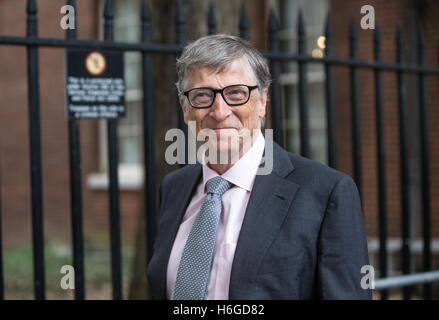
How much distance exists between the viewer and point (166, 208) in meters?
2.23

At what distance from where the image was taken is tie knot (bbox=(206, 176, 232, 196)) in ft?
6.47

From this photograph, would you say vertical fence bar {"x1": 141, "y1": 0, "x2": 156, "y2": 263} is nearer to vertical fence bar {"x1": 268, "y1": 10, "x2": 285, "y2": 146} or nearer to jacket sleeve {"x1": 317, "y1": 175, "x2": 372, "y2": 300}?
vertical fence bar {"x1": 268, "y1": 10, "x2": 285, "y2": 146}

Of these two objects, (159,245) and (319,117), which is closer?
(159,245)

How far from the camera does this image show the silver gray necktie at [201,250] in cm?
186

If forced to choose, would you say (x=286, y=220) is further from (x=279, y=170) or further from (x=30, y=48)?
(x=30, y=48)

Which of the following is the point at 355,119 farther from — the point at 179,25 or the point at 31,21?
the point at 31,21

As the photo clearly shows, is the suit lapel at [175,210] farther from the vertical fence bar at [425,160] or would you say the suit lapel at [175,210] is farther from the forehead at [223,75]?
the vertical fence bar at [425,160]

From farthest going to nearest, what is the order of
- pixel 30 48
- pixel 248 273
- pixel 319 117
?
1. pixel 319 117
2. pixel 30 48
3. pixel 248 273

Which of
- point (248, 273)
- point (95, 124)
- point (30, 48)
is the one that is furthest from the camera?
point (95, 124)

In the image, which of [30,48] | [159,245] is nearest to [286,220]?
[159,245]

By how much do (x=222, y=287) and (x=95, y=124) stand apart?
305 inches

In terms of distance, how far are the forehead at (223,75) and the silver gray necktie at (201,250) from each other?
1.03 ft

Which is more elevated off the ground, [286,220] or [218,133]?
[218,133]

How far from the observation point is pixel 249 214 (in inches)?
74.2
